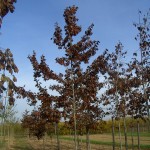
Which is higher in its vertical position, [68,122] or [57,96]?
[57,96]

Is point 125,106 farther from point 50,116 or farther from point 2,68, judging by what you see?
point 2,68

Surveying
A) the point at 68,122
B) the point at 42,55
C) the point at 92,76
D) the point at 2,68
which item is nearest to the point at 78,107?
the point at 68,122

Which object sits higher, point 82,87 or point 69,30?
point 69,30

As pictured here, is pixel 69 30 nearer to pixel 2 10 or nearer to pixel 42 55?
pixel 42 55

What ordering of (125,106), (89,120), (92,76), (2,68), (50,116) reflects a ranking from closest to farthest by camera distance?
(2,68)
(92,76)
(50,116)
(89,120)
(125,106)

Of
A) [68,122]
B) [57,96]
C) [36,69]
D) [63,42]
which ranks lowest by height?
[68,122]

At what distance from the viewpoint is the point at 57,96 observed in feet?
34.9

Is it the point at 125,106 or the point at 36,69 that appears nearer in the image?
the point at 36,69

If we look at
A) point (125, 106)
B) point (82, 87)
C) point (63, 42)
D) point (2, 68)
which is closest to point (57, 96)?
point (82, 87)

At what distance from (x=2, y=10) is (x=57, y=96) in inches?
178

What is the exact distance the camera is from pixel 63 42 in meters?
10.8

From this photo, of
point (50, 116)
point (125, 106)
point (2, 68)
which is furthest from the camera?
point (125, 106)

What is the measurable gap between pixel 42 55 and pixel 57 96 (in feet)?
4.77

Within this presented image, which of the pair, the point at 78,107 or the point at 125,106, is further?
the point at 125,106
